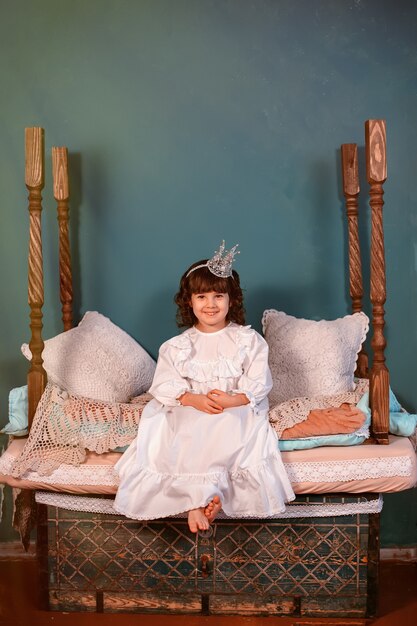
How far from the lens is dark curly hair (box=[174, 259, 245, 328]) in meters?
3.23

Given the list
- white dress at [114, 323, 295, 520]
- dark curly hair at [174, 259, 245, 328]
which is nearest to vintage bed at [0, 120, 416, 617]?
white dress at [114, 323, 295, 520]

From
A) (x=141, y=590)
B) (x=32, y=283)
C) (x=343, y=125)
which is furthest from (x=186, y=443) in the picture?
(x=343, y=125)

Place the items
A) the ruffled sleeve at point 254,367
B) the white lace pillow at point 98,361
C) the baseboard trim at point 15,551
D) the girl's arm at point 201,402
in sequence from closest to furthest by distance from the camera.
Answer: the girl's arm at point 201,402 → the ruffled sleeve at point 254,367 → the white lace pillow at point 98,361 → the baseboard trim at point 15,551

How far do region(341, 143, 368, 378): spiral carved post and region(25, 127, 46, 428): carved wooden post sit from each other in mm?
1327

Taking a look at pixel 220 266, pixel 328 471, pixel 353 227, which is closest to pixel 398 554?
pixel 328 471

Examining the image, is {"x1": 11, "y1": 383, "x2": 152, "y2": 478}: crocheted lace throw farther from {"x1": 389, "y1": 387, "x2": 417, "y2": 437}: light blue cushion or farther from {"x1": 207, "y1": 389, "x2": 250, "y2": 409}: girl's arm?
{"x1": 389, "y1": 387, "x2": 417, "y2": 437}: light blue cushion

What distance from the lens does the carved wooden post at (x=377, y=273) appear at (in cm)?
307

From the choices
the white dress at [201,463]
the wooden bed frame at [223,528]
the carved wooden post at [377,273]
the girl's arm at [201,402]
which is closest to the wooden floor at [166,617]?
the wooden bed frame at [223,528]

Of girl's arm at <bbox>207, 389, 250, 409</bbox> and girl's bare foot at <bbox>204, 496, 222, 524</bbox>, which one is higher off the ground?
girl's arm at <bbox>207, 389, 250, 409</bbox>

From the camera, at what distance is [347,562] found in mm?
3117

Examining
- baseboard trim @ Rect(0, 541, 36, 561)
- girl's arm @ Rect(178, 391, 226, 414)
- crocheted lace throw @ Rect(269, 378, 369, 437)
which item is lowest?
baseboard trim @ Rect(0, 541, 36, 561)

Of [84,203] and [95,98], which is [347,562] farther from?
[95,98]

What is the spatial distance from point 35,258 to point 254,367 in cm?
91

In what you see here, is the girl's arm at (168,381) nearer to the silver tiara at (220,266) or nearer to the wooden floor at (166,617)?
the silver tiara at (220,266)
